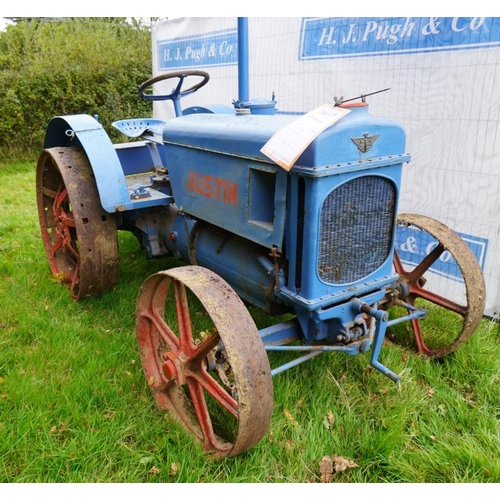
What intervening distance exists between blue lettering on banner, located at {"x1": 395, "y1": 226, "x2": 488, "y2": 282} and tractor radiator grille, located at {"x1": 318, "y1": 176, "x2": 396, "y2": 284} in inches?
46.1

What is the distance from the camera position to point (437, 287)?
354 centimetres

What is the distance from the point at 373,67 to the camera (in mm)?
3635

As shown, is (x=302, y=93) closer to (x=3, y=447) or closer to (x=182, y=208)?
(x=182, y=208)

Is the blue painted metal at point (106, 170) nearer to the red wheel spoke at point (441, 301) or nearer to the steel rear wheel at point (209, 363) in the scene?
the steel rear wheel at point (209, 363)

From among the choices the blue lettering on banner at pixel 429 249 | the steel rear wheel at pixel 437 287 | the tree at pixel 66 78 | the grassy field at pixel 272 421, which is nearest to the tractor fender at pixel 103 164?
the grassy field at pixel 272 421

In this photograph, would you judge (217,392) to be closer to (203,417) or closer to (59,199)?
(203,417)

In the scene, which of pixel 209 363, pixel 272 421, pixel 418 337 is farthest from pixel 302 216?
pixel 418 337

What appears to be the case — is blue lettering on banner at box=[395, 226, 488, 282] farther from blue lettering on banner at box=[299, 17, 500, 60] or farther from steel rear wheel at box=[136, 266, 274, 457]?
steel rear wheel at box=[136, 266, 274, 457]

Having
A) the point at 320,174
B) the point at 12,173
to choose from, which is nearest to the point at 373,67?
the point at 320,174

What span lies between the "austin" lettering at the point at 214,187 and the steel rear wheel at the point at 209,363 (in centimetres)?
42

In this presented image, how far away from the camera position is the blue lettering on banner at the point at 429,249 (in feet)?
10.8

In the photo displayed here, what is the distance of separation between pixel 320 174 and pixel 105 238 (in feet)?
5.18

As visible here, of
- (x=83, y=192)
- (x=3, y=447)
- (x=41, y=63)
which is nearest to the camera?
(x=3, y=447)

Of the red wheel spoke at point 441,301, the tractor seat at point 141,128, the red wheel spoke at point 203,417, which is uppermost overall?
the tractor seat at point 141,128
